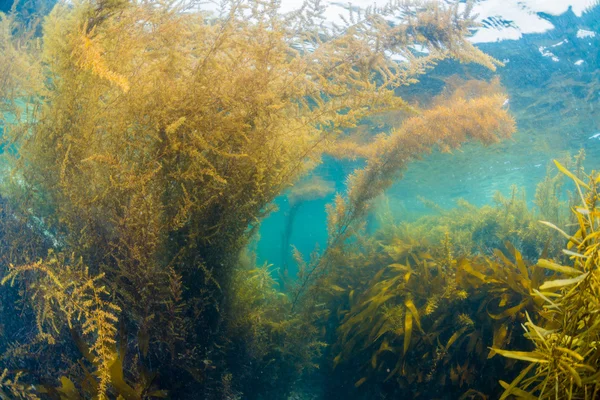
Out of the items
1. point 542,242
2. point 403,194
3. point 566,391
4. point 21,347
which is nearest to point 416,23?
point 566,391

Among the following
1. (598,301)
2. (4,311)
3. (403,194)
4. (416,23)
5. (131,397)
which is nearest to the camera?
(598,301)

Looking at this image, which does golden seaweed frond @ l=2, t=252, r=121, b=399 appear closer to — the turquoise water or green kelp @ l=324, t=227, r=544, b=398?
green kelp @ l=324, t=227, r=544, b=398

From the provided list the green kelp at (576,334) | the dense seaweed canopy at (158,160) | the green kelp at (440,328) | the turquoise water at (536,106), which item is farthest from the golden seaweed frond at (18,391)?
the turquoise water at (536,106)

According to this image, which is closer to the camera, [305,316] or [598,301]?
[598,301]

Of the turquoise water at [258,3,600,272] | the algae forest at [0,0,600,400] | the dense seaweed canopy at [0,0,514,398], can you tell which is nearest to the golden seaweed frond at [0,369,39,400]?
the algae forest at [0,0,600,400]

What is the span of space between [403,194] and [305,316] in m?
28.7

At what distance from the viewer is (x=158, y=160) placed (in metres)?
3.14

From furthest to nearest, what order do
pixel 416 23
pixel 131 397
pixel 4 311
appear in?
1. pixel 416 23
2. pixel 4 311
3. pixel 131 397

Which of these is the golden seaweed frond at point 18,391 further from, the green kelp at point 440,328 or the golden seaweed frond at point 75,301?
the green kelp at point 440,328

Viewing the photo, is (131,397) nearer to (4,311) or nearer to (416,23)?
(4,311)

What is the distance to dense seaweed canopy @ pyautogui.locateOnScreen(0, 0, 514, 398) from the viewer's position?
2.92m

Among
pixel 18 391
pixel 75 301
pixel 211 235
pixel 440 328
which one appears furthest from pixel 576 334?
pixel 18 391

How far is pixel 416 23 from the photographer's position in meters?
4.75

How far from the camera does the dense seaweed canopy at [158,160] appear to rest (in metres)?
2.92
